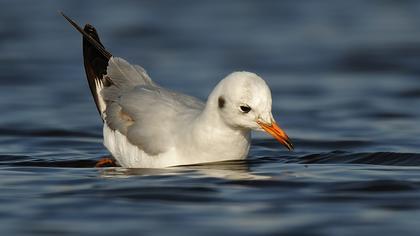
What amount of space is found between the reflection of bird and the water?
0.16 metres

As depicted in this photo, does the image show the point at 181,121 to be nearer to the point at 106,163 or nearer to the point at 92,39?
the point at 106,163

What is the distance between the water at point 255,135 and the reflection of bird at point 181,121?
0.16m

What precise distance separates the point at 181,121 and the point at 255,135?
2.55 meters

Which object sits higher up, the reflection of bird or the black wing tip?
the black wing tip

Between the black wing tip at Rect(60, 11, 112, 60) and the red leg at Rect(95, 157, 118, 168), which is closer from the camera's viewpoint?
the red leg at Rect(95, 157, 118, 168)

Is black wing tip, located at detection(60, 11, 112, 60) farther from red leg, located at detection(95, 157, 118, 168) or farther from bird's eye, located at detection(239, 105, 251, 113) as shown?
bird's eye, located at detection(239, 105, 251, 113)

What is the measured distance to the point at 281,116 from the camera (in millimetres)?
13516

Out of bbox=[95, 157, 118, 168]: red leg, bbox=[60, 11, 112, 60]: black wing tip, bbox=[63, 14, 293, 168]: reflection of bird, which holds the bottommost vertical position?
bbox=[95, 157, 118, 168]: red leg

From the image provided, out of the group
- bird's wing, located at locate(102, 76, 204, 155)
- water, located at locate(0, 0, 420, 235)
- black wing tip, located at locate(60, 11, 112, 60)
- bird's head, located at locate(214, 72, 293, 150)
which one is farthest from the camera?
black wing tip, located at locate(60, 11, 112, 60)

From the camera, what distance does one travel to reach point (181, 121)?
992 centimetres

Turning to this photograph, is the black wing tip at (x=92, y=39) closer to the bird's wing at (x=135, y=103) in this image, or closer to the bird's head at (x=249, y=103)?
the bird's wing at (x=135, y=103)

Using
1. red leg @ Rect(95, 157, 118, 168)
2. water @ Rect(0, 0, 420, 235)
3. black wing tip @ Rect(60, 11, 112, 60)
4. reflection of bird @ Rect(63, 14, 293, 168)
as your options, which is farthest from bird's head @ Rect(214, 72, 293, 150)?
black wing tip @ Rect(60, 11, 112, 60)

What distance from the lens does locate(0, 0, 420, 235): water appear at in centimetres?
826

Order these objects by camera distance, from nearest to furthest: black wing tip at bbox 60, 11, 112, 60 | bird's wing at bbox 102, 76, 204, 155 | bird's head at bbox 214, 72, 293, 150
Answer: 1. bird's head at bbox 214, 72, 293, 150
2. bird's wing at bbox 102, 76, 204, 155
3. black wing tip at bbox 60, 11, 112, 60
